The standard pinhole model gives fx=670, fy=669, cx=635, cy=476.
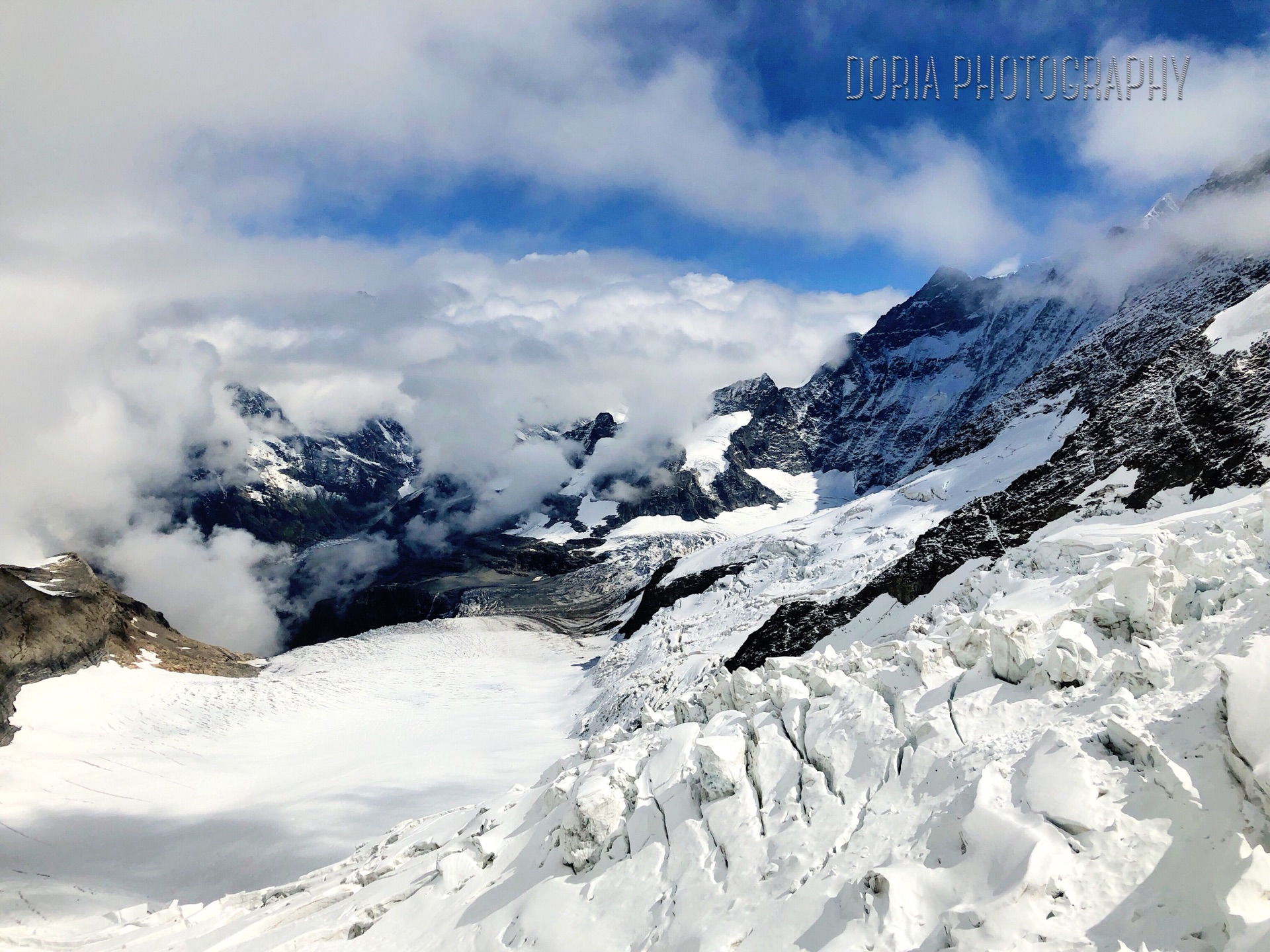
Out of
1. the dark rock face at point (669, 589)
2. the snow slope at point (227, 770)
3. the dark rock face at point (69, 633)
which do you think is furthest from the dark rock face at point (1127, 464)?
the dark rock face at point (69, 633)

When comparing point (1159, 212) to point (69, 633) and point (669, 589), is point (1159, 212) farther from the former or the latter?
point (69, 633)

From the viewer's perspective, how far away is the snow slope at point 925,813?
8.74 m

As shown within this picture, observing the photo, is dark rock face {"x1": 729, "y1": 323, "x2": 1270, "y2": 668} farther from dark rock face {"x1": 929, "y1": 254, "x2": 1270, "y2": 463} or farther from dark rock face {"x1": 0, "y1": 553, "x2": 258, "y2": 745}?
dark rock face {"x1": 0, "y1": 553, "x2": 258, "y2": 745}

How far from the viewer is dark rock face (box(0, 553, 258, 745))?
2135 inches

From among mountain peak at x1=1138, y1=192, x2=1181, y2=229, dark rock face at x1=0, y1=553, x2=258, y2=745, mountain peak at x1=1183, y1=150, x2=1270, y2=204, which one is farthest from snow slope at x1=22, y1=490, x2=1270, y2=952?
mountain peak at x1=1138, y1=192, x2=1181, y2=229

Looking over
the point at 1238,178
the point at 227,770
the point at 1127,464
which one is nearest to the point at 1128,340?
the point at 1238,178

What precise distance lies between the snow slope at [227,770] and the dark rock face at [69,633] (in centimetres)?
178

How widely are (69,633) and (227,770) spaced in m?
22.6

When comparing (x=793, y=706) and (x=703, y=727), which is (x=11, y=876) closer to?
(x=703, y=727)

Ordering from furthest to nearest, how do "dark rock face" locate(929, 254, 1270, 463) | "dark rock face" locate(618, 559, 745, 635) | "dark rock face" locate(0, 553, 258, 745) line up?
"dark rock face" locate(618, 559, 745, 635) → "dark rock face" locate(929, 254, 1270, 463) → "dark rock face" locate(0, 553, 258, 745)

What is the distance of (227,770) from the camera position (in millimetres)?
50469

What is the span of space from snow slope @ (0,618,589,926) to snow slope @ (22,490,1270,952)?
61.8 feet

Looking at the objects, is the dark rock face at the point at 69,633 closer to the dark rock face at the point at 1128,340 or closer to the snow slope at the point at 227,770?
the snow slope at the point at 227,770

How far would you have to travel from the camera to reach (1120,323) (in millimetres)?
100000
